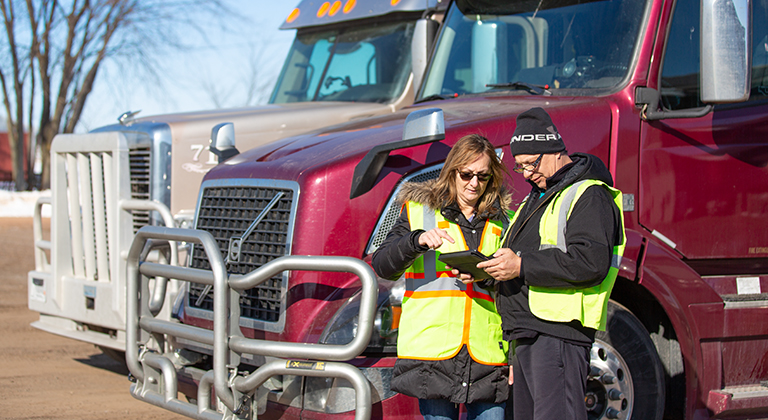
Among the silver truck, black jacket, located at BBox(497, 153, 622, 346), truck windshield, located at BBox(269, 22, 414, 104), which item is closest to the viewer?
Answer: black jacket, located at BBox(497, 153, 622, 346)

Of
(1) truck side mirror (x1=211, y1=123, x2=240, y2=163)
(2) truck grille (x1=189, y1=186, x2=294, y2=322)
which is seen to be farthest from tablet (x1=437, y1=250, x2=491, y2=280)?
(1) truck side mirror (x1=211, y1=123, x2=240, y2=163)

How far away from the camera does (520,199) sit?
12.9 ft

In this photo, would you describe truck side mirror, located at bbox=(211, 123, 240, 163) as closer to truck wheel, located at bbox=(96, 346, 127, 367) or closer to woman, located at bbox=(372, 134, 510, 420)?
woman, located at bbox=(372, 134, 510, 420)

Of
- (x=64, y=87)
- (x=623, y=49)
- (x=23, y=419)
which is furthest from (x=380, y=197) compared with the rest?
(x=64, y=87)

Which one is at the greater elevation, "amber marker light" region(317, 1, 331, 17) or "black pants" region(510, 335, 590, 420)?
"amber marker light" region(317, 1, 331, 17)

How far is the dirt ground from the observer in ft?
17.4

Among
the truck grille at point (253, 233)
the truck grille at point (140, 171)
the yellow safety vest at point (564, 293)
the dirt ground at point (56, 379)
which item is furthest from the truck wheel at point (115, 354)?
the yellow safety vest at point (564, 293)

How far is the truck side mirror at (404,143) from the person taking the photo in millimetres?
3662

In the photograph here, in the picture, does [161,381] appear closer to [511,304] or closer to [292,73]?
[511,304]

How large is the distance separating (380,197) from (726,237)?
6.57ft

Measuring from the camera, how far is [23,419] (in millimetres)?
5047

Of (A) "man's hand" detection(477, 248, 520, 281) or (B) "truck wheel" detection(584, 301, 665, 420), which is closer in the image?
(A) "man's hand" detection(477, 248, 520, 281)

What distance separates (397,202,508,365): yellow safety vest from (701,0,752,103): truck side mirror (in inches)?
62.6

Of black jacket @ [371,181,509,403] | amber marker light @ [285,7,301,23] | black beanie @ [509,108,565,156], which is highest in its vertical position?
amber marker light @ [285,7,301,23]
